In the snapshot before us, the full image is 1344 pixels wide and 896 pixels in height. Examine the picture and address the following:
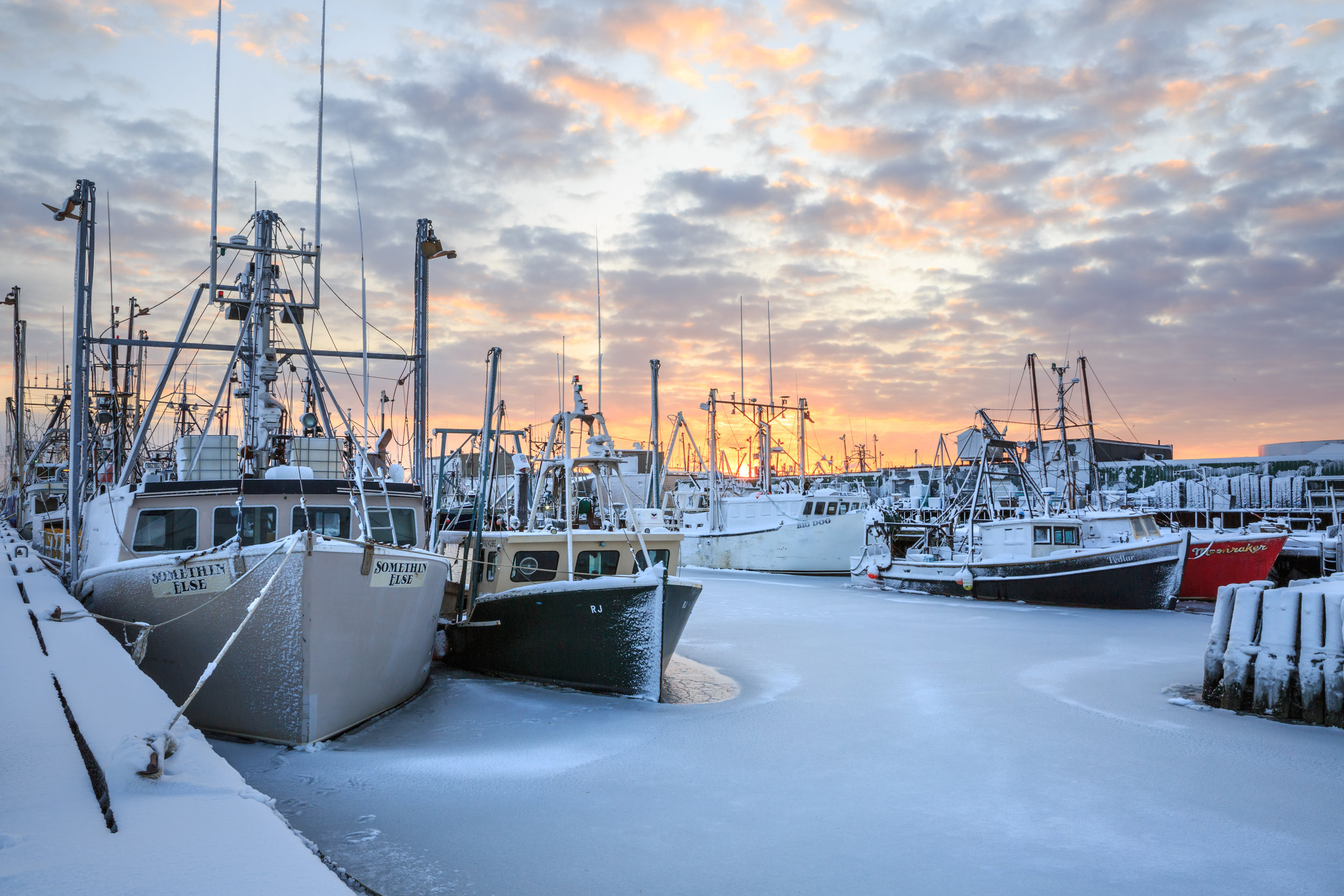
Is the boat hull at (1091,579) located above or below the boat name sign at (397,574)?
below

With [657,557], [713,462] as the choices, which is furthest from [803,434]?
[657,557]

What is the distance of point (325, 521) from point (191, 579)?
96.6 inches

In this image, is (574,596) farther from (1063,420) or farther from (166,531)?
(1063,420)

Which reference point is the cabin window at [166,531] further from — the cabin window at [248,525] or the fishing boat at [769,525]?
the fishing boat at [769,525]

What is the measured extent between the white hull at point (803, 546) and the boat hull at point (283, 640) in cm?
2759

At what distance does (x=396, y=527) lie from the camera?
40.3 feet

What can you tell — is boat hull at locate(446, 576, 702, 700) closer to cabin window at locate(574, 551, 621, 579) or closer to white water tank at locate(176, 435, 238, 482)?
cabin window at locate(574, 551, 621, 579)

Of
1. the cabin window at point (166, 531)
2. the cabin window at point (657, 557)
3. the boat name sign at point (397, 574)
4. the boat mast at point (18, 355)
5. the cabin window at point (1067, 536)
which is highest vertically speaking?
the boat mast at point (18, 355)

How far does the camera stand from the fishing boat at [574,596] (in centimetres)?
1236

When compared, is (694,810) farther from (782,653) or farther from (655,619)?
(782,653)

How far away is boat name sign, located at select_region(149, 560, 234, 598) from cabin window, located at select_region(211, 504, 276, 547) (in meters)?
1.48

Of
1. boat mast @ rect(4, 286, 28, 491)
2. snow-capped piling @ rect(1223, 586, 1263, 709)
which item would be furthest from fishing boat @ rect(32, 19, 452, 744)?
boat mast @ rect(4, 286, 28, 491)

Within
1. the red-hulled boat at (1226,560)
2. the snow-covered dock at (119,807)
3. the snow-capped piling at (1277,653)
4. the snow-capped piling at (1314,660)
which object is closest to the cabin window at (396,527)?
the snow-covered dock at (119,807)

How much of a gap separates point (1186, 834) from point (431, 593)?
28.7 ft
